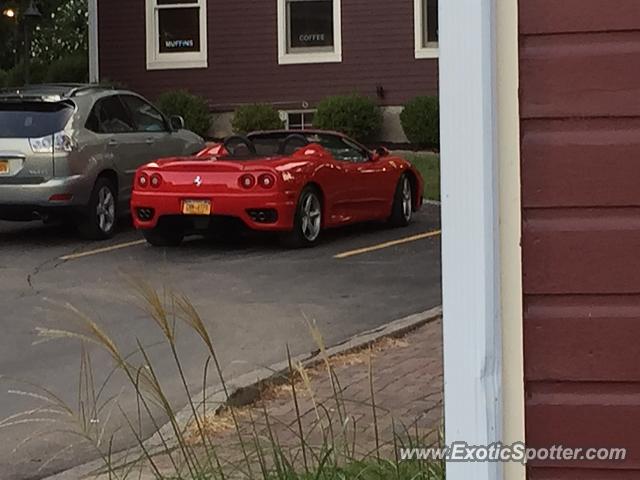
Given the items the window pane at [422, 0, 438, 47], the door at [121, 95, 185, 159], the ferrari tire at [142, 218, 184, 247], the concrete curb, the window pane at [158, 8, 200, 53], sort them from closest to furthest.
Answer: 1. the concrete curb
2. the ferrari tire at [142, 218, 184, 247]
3. the door at [121, 95, 185, 159]
4. the window pane at [422, 0, 438, 47]
5. the window pane at [158, 8, 200, 53]

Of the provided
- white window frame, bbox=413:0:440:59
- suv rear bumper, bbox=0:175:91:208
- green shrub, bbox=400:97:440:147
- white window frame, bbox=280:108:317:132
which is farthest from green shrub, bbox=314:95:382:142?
suv rear bumper, bbox=0:175:91:208

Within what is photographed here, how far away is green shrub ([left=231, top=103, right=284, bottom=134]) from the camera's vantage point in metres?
21.8

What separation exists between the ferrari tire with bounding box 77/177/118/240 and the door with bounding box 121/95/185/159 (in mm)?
1051

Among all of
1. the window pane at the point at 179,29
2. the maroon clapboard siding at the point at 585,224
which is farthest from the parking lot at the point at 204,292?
the window pane at the point at 179,29

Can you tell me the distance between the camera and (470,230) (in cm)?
277

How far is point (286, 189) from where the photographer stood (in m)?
12.4

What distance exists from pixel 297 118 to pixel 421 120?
271 cm

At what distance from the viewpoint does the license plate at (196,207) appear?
12484 mm

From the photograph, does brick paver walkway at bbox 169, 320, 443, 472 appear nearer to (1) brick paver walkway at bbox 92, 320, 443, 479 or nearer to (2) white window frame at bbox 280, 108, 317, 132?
(1) brick paver walkway at bbox 92, 320, 443, 479

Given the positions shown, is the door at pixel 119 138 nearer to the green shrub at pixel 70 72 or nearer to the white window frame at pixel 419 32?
the white window frame at pixel 419 32

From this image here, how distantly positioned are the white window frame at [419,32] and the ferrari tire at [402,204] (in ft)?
24.5

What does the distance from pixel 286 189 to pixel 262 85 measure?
35.2 ft

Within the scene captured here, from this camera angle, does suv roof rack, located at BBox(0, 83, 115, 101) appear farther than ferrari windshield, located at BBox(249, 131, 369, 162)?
Yes

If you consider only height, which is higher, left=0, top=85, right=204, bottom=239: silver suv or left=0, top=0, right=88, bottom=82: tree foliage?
left=0, top=0, right=88, bottom=82: tree foliage
